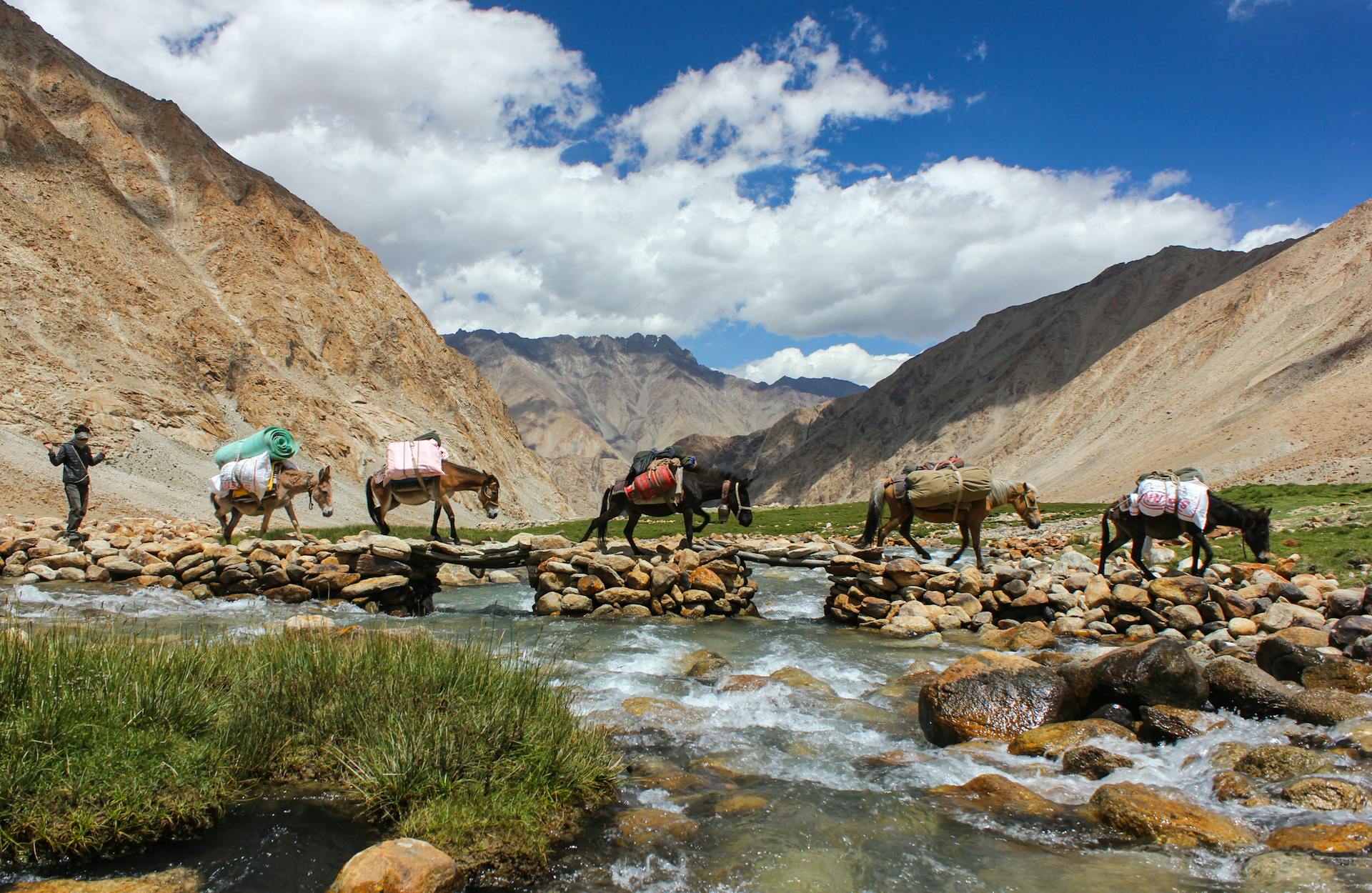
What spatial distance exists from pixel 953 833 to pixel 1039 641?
6.57 metres

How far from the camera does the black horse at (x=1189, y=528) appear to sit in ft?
46.2

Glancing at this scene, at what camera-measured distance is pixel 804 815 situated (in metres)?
→ 5.42

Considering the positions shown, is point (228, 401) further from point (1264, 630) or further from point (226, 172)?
point (1264, 630)

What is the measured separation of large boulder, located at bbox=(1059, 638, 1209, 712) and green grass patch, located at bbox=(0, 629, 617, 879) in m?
4.79

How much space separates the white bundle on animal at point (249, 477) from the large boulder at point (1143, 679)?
16084mm

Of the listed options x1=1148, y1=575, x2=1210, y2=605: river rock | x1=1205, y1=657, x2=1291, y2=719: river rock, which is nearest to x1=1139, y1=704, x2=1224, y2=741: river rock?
x1=1205, y1=657, x2=1291, y2=719: river rock

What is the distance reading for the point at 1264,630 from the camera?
406 inches

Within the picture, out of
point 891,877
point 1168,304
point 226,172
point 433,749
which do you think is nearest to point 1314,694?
point 891,877

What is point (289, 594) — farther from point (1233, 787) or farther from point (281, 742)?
point (1233, 787)

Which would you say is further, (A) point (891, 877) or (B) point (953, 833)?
(B) point (953, 833)

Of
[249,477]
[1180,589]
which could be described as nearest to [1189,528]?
[1180,589]

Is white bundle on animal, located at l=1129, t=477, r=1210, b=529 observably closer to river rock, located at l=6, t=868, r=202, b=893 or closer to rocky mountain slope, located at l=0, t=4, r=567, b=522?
river rock, located at l=6, t=868, r=202, b=893

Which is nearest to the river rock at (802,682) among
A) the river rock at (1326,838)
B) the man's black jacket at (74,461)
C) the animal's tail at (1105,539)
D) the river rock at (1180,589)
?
the river rock at (1326,838)

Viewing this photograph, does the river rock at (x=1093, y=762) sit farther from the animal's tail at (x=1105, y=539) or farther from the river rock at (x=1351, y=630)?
the animal's tail at (x=1105, y=539)
